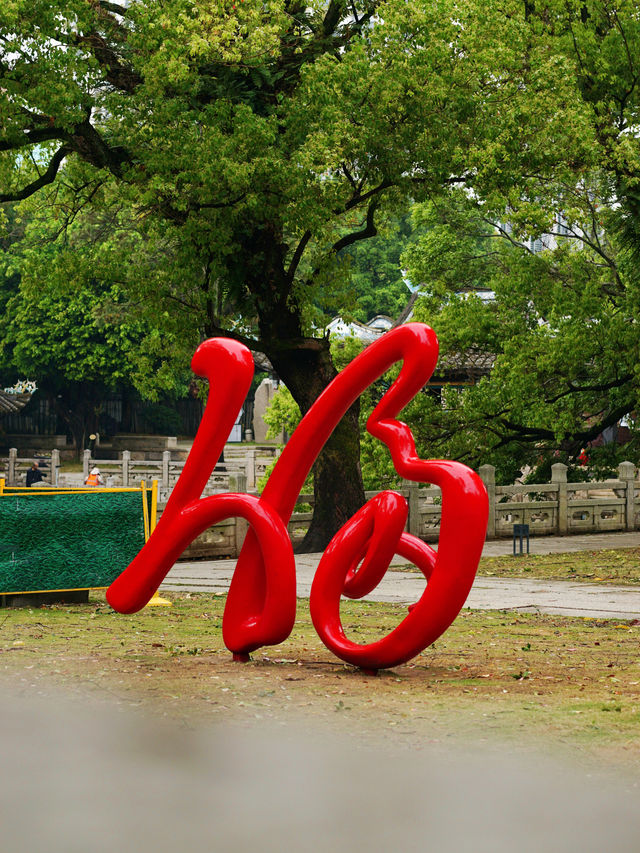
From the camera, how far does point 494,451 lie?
23859 mm

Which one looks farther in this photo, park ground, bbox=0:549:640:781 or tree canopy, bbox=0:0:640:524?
tree canopy, bbox=0:0:640:524

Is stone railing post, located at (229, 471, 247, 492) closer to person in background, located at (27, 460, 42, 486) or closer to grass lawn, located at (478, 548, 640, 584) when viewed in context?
grass lawn, located at (478, 548, 640, 584)

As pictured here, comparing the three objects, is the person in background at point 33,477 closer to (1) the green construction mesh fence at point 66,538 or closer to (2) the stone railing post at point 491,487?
(2) the stone railing post at point 491,487

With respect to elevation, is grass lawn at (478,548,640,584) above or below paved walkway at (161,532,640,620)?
above

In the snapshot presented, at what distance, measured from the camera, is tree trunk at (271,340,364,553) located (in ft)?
63.7

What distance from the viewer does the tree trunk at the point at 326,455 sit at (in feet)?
63.7

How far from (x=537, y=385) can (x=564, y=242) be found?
4122 mm

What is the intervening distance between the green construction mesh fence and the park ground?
1.79 ft

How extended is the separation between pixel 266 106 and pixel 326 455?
604 centimetres

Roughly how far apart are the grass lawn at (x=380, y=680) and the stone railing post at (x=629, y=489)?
43.8 feet

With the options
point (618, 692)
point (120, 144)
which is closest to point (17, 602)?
point (618, 692)

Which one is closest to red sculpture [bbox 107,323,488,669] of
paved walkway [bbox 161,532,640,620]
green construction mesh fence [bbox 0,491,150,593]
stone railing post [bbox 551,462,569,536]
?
green construction mesh fence [bbox 0,491,150,593]

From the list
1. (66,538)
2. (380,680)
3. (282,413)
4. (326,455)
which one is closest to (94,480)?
(282,413)

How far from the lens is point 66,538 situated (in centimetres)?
1212
